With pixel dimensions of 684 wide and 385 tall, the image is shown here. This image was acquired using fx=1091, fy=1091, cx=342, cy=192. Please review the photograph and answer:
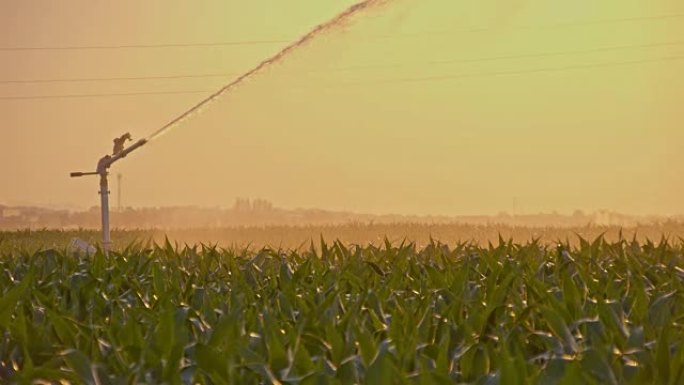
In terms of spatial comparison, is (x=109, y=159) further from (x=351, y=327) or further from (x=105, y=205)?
(x=351, y=327)

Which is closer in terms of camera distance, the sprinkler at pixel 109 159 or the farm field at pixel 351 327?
the farm field at pixel 351 327

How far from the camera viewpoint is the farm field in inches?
125

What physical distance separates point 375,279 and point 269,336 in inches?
69.1

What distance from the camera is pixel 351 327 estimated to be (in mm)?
3678

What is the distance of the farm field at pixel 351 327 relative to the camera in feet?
10.4

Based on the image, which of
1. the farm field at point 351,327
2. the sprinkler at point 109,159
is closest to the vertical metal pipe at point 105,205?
→ the sprinkler at point 109,159

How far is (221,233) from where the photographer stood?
42969 millimetres

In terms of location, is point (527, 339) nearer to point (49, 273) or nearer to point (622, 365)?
point (622, 365)

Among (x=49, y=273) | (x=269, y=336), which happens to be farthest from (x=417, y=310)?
(x=49, y=273)

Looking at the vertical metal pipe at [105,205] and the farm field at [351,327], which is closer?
the farm field at [351,327]

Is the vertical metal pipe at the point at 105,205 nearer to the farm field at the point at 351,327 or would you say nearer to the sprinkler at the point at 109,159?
the sprinkler at the point at 109,159

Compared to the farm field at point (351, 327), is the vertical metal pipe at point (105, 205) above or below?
above

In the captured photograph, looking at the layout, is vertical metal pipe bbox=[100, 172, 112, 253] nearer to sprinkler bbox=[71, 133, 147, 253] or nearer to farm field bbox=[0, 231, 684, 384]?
sprinkler bbox=[71, 133, 147, 253]

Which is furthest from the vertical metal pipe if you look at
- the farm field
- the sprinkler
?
the farm field
